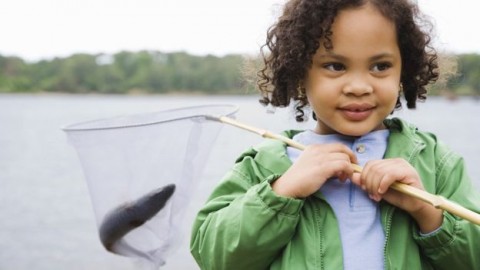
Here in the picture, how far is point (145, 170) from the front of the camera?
134 inches

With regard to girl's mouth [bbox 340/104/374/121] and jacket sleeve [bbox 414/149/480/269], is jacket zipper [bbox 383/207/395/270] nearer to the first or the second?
jacket sleeve [bbox 414/149/480/269]

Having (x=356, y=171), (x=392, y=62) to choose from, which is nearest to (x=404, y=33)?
(x=392, y=62)

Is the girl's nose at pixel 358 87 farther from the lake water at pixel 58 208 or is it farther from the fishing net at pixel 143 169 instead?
the fishing net at pixel 143 169

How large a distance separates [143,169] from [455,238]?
171 cm

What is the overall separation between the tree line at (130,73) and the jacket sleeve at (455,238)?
134ft

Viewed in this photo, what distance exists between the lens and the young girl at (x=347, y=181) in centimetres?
208

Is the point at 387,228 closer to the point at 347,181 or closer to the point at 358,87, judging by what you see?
the point at 347,181

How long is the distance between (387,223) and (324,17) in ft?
2.10

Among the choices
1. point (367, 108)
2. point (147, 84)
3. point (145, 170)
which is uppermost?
point (367, 108)

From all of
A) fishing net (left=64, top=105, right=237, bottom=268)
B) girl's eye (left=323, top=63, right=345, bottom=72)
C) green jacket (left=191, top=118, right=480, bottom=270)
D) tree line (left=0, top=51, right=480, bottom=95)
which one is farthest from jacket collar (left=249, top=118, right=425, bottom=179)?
tree line (left=0, top=51, right=480, bottom=95)

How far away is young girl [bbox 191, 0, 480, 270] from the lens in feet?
6.84

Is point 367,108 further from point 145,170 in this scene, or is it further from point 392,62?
point 145,170

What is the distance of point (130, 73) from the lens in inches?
2394

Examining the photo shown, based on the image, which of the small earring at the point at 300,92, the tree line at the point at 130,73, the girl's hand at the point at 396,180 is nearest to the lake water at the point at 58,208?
the small earring at the point at 300,92
